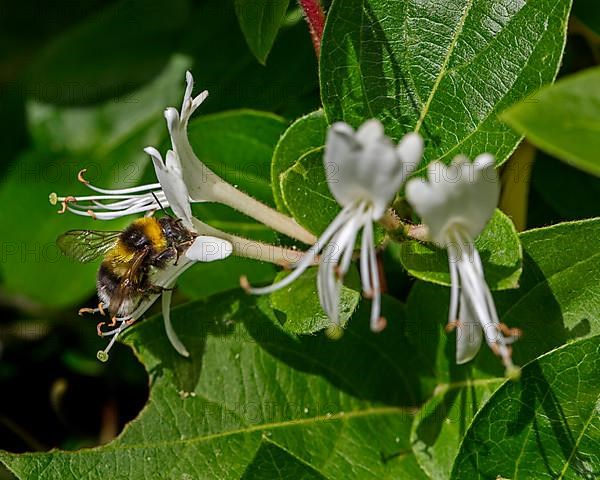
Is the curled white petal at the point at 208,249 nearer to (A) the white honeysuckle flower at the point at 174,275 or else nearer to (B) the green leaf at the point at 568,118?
(A) the white honeysuckle flower at the point at 174,275

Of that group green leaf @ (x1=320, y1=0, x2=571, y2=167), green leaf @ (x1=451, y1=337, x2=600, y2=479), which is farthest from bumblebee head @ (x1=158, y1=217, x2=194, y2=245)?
green leaf @ (x1=451, y1=337, x2=600, y2=479)

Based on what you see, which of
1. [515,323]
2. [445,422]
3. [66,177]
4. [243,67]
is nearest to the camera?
[515,323]

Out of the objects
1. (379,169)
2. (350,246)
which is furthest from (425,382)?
(379,169)

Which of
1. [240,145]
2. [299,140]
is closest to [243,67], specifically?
[240,145]

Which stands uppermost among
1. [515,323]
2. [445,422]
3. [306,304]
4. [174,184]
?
[174,184]

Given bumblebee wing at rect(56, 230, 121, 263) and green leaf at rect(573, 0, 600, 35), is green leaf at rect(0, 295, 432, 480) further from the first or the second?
green leaf at rect(573, 0, 600, 35)

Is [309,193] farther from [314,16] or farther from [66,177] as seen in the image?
[66,177]

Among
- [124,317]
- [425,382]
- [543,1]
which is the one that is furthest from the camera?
[425,382]

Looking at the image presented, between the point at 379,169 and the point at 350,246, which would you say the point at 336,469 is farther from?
the point at 379,169
